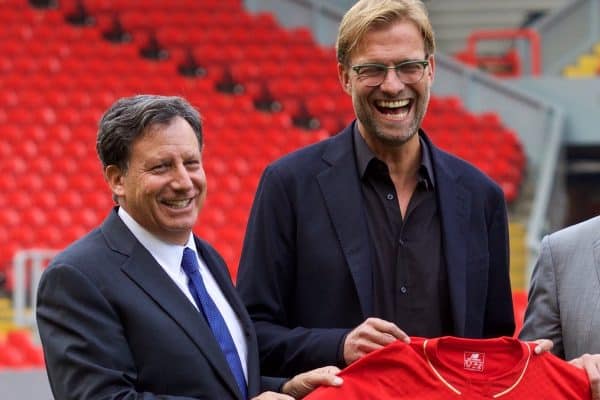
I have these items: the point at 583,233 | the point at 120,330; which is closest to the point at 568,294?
the point at 583,233

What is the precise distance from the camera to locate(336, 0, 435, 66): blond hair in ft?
10.2

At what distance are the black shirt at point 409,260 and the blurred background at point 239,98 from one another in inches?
302

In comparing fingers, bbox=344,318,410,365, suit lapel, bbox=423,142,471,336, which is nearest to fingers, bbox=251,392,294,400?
fingers, bbox=344,318,410,365

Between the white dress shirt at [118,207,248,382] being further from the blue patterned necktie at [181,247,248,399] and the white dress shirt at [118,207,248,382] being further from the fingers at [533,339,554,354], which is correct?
the fingers at [533,339,554,354]

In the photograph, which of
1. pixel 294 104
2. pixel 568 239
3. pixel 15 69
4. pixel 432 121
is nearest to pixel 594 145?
pixel 432 121

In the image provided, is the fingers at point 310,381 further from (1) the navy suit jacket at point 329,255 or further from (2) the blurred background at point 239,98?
(2) the blurred background at point 239,98

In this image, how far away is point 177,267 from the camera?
290cm

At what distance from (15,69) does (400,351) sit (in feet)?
37.6

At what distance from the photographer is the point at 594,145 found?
563 inches

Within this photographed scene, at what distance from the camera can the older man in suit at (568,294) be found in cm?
308

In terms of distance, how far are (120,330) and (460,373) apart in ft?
2.44

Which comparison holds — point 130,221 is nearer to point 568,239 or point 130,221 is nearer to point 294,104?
point 568,239

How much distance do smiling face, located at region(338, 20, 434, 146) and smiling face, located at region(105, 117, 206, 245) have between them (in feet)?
1.54

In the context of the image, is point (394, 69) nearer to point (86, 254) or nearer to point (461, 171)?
point (461, 171)
